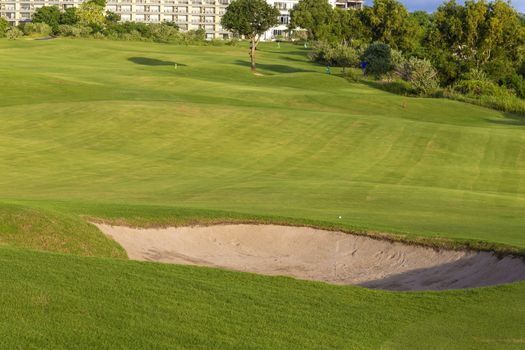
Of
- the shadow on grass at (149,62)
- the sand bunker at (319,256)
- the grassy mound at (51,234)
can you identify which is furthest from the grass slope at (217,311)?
the shadow on grass at (149,62)

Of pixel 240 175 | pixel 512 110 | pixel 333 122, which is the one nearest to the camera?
Result: pixel 240 175

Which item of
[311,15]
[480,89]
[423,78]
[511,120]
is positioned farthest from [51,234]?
[311,15]

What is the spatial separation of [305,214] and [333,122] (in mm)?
28652

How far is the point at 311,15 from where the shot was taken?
602 feet

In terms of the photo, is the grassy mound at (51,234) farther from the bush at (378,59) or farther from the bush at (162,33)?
the bush at (162,33)

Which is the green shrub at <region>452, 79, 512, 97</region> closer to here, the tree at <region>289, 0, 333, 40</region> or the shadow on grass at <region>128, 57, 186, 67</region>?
the shadow on grass at <region>128, 57, 186, 67</region>

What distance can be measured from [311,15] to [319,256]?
168726 mm

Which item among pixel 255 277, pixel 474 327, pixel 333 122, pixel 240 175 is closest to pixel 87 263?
pixel 255 277

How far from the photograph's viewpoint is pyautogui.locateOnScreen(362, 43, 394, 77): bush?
302ft

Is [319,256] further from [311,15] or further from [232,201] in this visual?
[311,15]

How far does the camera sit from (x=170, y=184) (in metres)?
31.8

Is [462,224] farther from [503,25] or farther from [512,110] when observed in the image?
[503,25]

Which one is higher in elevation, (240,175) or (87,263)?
(87,263)

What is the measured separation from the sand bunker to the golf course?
355 mm
